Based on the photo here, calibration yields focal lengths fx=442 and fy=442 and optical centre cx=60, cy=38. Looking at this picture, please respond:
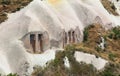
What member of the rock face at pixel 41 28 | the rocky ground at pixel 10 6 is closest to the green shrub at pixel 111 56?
the rock face at pixel 41 28

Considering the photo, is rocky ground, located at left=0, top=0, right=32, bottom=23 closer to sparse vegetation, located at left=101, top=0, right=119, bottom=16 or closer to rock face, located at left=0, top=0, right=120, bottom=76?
rock face, located at left=0, top=0, right=120, bottom=76

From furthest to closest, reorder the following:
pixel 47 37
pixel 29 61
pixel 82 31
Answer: pixel 82 31 → pixel 47 37 → pixel 29 61

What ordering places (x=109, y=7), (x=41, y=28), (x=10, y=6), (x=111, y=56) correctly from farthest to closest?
(x=109, y=7) → (x=10, y=6) → (x=111, y=56) → (x=41, y=28)

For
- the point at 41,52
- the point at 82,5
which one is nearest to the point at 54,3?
the point at 82,5

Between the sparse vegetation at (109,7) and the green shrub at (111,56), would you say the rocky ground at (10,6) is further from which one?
the sparse vegetation at (109,7)

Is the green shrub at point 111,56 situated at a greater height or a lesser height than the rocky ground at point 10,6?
lesser

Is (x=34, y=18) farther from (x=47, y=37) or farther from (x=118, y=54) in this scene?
(x=118, y=54)

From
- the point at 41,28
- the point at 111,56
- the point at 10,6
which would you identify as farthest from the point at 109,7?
the point at 41,28

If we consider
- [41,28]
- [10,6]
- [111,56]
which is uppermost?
[10,6]

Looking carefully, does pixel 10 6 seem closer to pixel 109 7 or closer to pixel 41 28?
pixel 41 28
